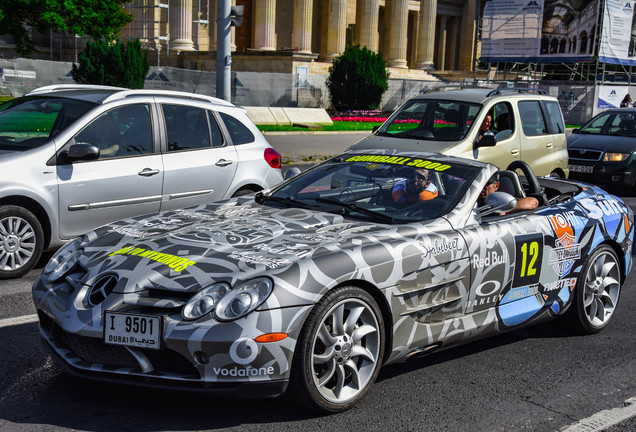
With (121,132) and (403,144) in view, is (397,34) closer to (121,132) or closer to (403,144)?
(403,144)

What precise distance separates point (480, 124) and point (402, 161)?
574 centimetres

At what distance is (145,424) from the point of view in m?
4.09

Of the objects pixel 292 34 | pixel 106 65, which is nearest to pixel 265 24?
pixel 292 34

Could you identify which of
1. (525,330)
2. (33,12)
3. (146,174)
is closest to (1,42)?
(33,12)

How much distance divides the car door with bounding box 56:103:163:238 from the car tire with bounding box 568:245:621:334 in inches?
160

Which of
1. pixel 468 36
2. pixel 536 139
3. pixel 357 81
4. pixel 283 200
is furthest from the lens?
pixel 468 36

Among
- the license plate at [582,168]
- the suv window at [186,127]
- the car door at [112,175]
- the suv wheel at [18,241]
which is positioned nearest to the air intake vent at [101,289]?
the suv wheel at [18,241]

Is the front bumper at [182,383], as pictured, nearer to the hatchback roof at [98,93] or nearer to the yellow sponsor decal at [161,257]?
the yellow sponsor decal at [161,257]

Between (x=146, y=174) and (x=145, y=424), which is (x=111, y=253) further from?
(x=146, y=174)

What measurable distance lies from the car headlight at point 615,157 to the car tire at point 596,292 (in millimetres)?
9435

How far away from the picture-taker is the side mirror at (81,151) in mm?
7242

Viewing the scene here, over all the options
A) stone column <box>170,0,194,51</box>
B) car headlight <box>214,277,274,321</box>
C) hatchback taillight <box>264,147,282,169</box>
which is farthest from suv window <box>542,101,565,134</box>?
stone column <box>170,0,194,51</box>

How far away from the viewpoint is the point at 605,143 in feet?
51.1

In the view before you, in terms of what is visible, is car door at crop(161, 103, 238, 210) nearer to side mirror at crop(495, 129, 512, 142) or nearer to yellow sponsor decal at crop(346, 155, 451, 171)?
yellow sponsor decal at crop(346, 155, 451, 171)
